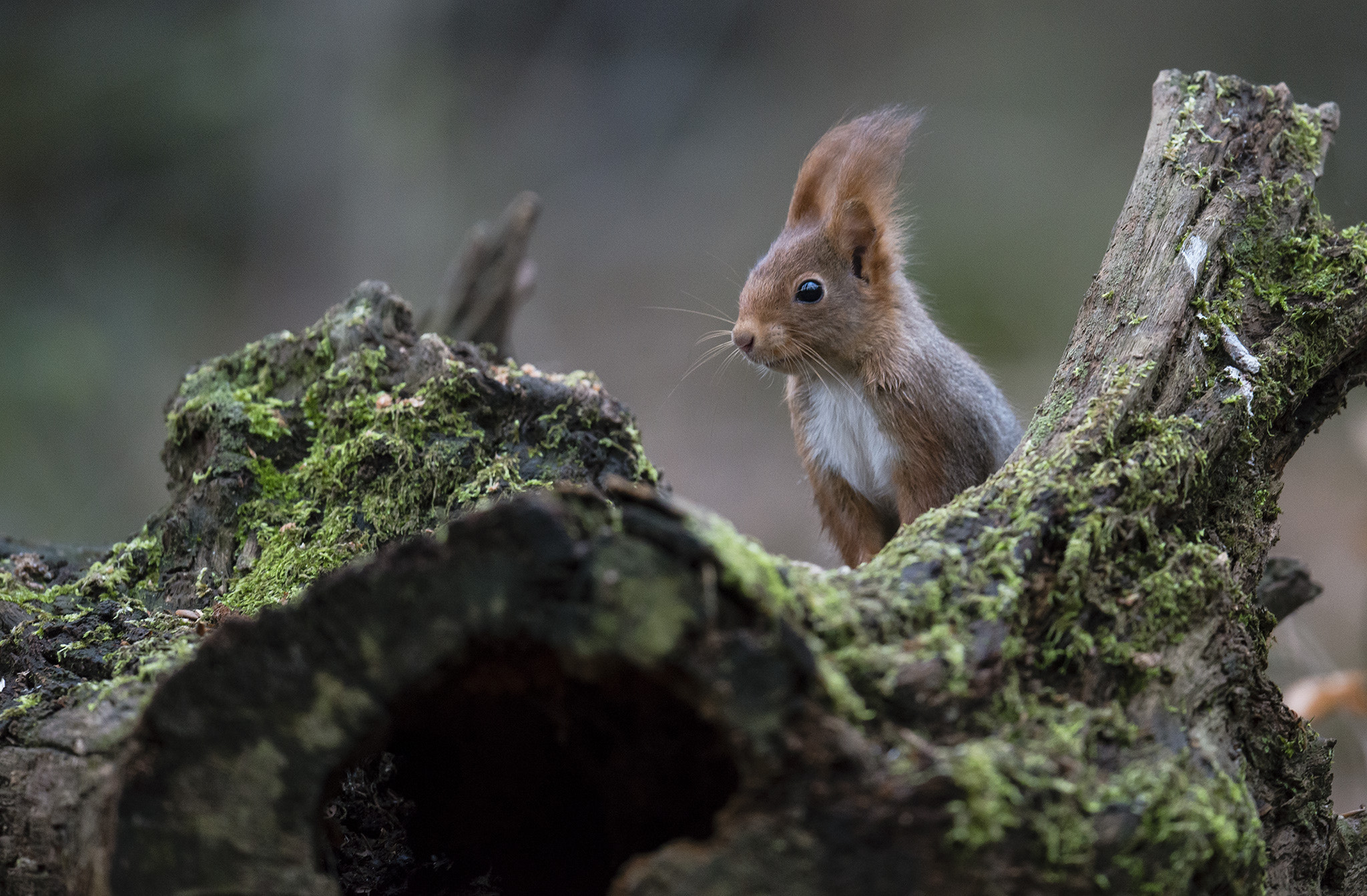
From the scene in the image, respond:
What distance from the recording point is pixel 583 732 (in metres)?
1.75

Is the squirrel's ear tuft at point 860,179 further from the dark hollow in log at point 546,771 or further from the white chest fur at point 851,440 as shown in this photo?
the dark hollow in log at point 546,771

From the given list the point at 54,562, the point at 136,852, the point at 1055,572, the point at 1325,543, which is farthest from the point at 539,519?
the point at 1325,543

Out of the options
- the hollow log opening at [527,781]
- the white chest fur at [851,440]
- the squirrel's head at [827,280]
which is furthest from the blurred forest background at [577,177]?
the hollow log opening at [527,781]

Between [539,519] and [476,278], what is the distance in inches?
162

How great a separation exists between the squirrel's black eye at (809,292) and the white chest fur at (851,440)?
33 centimetres

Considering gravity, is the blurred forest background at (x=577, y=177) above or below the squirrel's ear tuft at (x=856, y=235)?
above

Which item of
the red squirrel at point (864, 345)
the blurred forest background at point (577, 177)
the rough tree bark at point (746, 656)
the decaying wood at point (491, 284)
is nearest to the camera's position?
the rough tree bark at point (746, 656)

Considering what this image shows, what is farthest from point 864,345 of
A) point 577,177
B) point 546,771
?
point 577,177

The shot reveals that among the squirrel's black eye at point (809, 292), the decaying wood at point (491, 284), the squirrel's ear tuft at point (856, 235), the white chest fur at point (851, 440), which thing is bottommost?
the white chest fur at point (851, 440)

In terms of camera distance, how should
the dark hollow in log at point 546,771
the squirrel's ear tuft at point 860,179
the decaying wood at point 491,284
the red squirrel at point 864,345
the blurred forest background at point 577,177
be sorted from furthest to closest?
1. the blurred forest background at point 577,177
2. the decaying wood at point 491,284
3. the red squirrel at point 864,345
4. the squirrel's ear tuft at point 860,179
5. the dark hollow in log at point 546,771

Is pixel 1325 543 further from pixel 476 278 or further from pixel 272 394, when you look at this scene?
pixel 272 394

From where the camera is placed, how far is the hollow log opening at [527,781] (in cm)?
160

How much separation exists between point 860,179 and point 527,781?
2255 mm

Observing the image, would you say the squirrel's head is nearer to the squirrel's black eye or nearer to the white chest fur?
the squirrel's black eye
